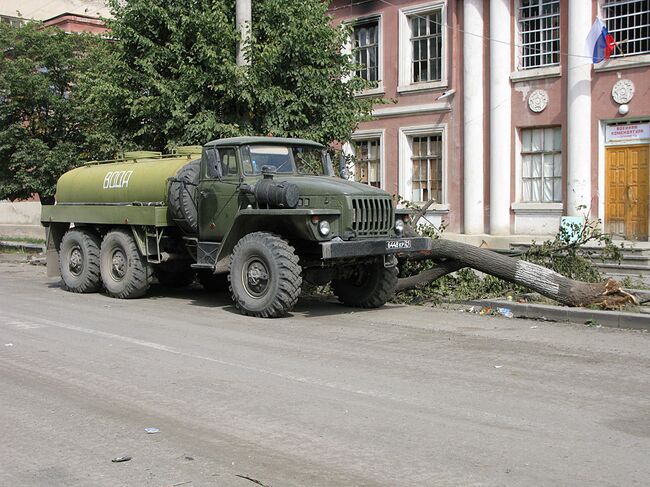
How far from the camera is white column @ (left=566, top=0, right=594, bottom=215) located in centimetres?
1973

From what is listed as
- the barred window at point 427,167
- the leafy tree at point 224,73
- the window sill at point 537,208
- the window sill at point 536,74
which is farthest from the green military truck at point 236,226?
the barred window at point 427,167

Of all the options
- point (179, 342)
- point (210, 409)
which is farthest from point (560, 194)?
point (210, 409)

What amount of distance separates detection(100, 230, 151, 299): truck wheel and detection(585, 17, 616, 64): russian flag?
40.2ft

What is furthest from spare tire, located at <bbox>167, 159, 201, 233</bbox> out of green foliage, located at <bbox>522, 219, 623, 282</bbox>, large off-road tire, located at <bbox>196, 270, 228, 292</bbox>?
green foliage, located at <bbox>522, 219, 623, 282</bbox>

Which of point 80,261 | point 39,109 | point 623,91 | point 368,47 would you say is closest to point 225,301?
point 80,261

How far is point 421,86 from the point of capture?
23.3 meters

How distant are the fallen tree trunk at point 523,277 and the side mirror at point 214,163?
3362 mm

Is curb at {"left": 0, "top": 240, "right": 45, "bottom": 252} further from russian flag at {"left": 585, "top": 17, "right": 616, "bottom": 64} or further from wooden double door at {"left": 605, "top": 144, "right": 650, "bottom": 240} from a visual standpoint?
russian flag at {"left": 585, "top": 17, "right": 616, "bottom": 64}

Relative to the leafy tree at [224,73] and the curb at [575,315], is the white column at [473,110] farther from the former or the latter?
the curb at [575,315]

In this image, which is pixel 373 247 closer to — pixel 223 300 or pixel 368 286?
pixel 368 286

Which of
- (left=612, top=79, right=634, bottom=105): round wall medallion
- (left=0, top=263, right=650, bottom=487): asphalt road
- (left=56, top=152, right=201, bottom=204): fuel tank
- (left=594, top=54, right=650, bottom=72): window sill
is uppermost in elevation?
(left=594, top=54, right=650, bottom=72): window sill

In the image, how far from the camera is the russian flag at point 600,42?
19.4 m

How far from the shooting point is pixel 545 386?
23.5 feet

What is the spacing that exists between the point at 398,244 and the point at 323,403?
16.4ft
